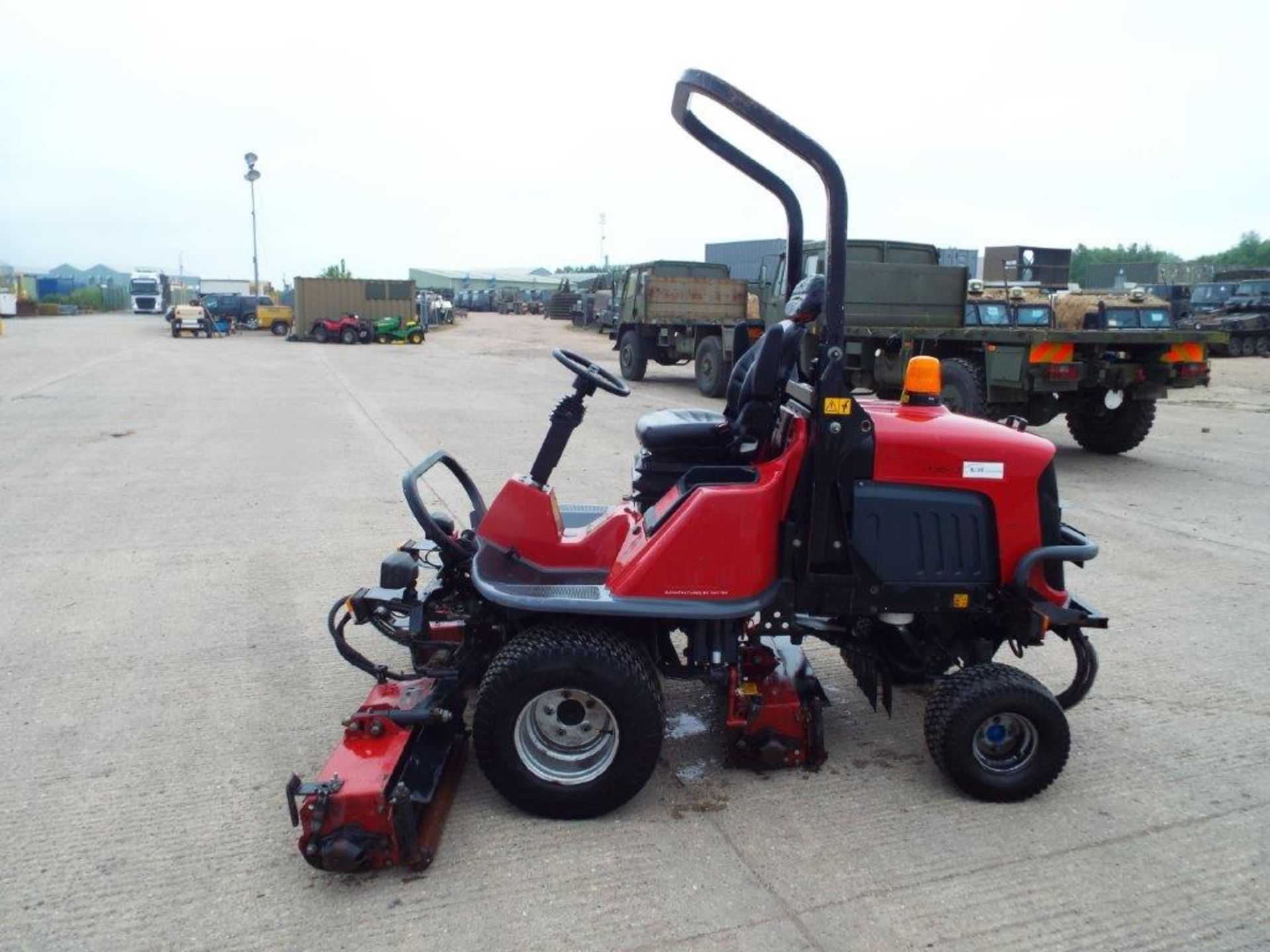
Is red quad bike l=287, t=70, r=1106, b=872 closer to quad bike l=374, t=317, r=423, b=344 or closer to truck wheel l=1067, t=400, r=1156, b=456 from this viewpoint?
truck wheel l=1067, t=400, r=1156, b=456

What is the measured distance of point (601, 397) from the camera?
1448cm

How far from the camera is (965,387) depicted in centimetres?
950

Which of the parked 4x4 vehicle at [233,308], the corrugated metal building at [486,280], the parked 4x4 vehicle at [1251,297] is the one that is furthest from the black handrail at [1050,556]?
the corrugated metal building at [486,280]

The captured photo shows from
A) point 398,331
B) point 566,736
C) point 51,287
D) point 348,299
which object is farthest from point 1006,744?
point 51,287

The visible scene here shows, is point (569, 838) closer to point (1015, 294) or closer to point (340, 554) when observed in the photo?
point (340, 554)

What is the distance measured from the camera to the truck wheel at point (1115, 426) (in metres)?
9.63

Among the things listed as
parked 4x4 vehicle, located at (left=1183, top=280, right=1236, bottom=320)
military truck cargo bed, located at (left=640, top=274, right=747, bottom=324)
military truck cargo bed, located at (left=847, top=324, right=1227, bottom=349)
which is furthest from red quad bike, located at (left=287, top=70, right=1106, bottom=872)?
parked 4x4 vehicle, located at (left=1183, top=280, right=1236, bottom=320)

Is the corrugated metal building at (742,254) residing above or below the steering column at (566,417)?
above

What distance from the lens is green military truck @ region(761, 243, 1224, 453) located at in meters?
8.95

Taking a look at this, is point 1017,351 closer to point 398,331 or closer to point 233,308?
point 398,331

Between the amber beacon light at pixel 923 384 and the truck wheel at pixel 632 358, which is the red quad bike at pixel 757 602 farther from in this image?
the truck wheel at pixel 632 358

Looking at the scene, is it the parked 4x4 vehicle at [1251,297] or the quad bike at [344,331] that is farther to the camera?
the quad bike at [344,331]

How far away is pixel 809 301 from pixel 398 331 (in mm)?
29499

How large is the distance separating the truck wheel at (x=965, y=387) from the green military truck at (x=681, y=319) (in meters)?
5.60
